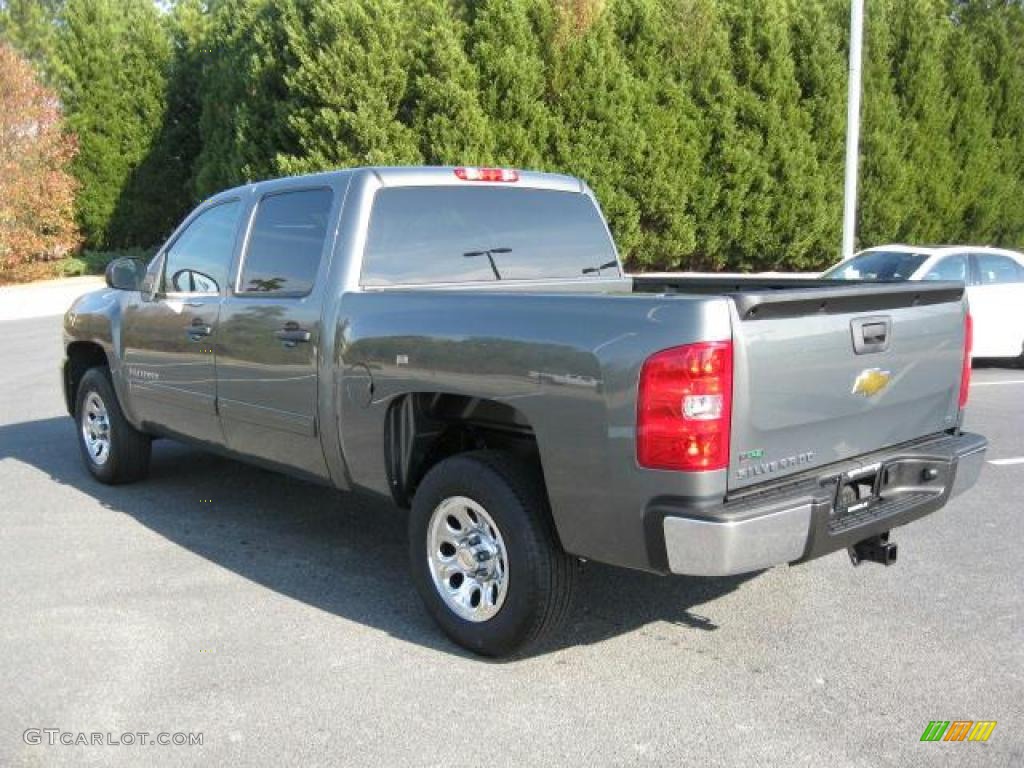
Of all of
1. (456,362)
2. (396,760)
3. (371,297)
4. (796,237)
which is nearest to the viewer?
(396,760)

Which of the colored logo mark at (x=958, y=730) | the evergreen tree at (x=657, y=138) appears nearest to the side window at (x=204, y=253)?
the colored logo mark at (x=958, y=730)

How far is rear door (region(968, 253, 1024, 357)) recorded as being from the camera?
11.4 metres

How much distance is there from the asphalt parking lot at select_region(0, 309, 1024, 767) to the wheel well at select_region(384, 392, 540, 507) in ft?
2.14

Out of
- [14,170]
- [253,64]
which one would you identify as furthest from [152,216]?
[253,64]

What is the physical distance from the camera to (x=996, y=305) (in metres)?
11.4

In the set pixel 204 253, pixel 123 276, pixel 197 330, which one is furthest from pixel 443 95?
pixel 197 330

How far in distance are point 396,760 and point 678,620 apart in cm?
159

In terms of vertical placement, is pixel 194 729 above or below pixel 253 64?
below

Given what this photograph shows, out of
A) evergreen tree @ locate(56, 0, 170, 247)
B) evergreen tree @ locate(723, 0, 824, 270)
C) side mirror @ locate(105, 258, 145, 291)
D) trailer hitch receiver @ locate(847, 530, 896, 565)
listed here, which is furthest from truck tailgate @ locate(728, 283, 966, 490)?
evergreen tree @ locate(56, 0, 170, 247)

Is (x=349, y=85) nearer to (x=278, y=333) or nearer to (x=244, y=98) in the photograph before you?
(x=244, y=98)

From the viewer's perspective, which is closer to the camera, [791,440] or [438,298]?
[791,440]

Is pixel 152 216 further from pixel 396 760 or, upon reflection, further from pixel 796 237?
pixel 396 760

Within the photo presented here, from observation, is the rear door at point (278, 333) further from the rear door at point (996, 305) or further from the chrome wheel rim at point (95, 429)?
the rear door at point (996, 305)

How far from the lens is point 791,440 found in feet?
11.6
